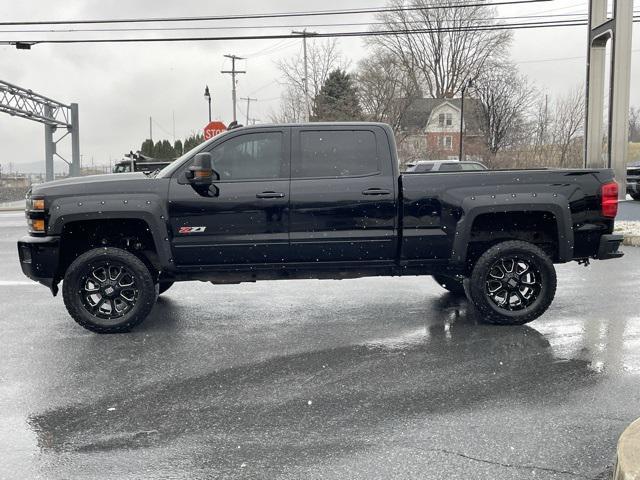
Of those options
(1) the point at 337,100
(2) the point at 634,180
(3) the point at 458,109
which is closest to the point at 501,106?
(3) the point at 458,109

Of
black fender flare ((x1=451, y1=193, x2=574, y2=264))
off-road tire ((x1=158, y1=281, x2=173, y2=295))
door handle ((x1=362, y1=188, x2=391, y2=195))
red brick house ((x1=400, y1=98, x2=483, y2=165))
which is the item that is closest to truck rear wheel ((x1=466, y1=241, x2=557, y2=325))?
black fender flare ((x1=451, y1=193, x2=574, y2=264))

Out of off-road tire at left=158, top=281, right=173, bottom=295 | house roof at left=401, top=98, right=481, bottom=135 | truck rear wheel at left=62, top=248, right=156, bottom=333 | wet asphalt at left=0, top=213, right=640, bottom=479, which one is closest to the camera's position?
wet asphalt at left=0, top=213, right=640, bottom=479

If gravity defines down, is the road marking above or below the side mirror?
below

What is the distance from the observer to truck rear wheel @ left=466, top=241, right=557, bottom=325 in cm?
662

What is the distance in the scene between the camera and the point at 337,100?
1922 inches

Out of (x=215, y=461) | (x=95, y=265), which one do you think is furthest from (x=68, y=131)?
(x=215, y=461)

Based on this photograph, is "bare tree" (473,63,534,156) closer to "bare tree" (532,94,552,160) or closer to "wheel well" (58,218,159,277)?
"bare tree" (532,94,552,160)

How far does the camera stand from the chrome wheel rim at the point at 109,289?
6492 millimetres

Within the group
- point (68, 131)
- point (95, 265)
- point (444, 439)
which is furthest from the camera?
point (68, 131)

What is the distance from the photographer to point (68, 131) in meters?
39.0

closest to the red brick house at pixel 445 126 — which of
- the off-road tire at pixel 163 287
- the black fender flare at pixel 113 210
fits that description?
the off-road tire at pixel 163 287

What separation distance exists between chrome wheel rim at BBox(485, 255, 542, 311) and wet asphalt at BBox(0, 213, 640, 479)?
27cm

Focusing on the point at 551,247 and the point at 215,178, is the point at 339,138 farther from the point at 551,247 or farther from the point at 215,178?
the point at 551,247

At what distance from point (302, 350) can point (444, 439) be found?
85.8 inches
